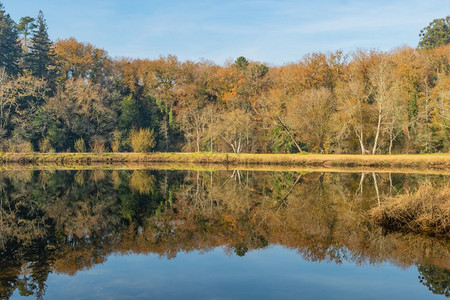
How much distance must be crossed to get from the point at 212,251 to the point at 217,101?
2256 inches

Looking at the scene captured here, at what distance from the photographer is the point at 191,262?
11.2 m

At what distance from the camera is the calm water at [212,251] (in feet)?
30.0

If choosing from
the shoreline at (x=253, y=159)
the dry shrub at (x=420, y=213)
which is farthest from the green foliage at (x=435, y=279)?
the shoreline at (x=253, y=159)

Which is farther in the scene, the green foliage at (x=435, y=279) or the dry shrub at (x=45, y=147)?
the dry shrub at (x=45, y=147)

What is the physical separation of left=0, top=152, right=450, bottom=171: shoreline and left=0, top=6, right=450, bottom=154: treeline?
2291 mm

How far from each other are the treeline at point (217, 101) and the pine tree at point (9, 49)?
18 cm

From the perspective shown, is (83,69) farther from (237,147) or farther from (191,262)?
(191,262)

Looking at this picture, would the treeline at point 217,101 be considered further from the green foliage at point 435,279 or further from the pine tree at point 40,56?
the green foliage at point 435,279

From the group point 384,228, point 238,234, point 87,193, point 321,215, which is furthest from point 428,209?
point 87,193

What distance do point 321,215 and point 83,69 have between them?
200 ft

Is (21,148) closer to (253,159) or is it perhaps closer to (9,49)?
(9,49)

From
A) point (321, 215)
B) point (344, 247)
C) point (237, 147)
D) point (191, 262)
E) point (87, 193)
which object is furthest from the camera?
point (237, 147)

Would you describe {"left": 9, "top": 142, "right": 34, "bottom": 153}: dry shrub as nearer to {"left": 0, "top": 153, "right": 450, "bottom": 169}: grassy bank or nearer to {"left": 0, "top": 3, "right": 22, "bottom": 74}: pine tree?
{"left": 0, "top": 153, "right": 450, "bottom": 169}: grassy bank

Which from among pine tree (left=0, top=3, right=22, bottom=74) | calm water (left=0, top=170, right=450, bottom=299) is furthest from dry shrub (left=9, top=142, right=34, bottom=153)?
calm water (left=0, top=170, right=450, bottom=299)
